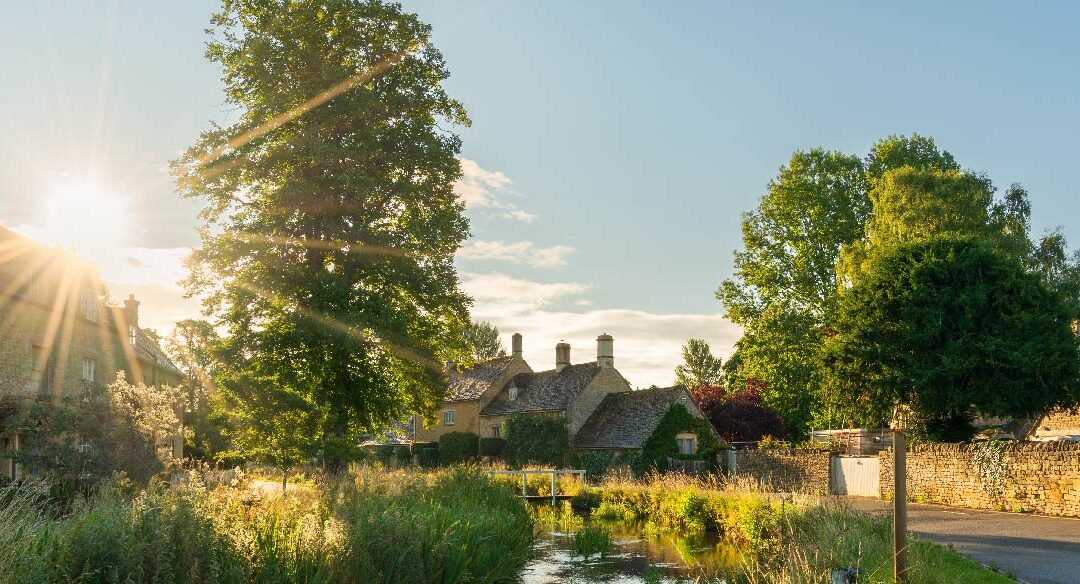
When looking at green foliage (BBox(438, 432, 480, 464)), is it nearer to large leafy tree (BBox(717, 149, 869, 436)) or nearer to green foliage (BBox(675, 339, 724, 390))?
large leafy tree (BBox(717, 149, 869, 436))

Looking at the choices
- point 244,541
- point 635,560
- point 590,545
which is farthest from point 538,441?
point 244,541

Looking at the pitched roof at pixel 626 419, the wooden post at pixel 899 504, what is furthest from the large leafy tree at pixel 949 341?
the wooden post at pixel 899 504

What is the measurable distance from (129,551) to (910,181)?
1351 inches

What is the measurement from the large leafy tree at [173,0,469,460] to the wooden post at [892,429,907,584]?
15786 mm

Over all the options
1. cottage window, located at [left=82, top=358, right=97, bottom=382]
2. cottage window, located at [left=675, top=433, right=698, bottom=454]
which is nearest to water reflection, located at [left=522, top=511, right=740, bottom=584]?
cottage window, located at [left=675, top=433, right=698, bottom=454]

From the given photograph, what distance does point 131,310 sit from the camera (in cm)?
4697

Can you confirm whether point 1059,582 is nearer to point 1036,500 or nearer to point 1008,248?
point 1036,500

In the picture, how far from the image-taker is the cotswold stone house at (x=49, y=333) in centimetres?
2951

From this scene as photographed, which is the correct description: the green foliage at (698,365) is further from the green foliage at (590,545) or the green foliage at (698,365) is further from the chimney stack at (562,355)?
the green foliage at (590,545)

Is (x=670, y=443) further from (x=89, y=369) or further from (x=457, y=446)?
(x=89, y=369)

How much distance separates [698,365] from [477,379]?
3617cm

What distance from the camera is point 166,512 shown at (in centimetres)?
1015

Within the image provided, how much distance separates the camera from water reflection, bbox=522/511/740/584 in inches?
683

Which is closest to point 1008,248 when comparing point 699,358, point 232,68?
point 232,68
